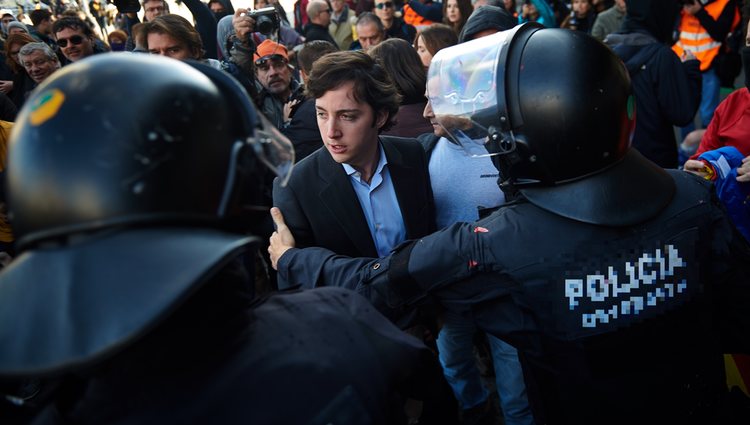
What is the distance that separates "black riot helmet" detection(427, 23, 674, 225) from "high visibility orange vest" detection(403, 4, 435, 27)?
226 inches

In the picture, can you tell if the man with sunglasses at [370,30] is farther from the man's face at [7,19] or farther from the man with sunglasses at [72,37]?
the man's face at [7,19]

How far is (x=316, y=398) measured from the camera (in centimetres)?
96

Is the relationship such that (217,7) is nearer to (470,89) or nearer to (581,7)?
(581,7)

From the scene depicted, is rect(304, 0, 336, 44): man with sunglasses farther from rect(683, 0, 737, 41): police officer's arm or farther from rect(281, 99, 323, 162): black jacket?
rect(683, 0, 737, 41): police officer's arm

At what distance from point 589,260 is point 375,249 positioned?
1.08m

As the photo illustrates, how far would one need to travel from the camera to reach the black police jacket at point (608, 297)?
55.6 inches

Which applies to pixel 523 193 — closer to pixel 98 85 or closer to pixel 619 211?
pixel 619 211

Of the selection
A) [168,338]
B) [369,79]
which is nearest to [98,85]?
[168,338]

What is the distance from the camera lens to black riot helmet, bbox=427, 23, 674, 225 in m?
1.43

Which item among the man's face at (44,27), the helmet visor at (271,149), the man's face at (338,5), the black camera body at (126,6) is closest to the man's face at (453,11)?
the man's face at (338,5)

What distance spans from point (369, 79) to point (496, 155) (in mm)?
1045

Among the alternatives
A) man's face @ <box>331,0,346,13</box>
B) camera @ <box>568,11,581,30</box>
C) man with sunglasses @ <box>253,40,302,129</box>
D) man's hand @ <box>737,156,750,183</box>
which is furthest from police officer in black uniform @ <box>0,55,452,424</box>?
man's face @ <box>331,0,346,13</box>

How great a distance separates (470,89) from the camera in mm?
1671

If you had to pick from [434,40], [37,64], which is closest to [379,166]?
[434,40]
